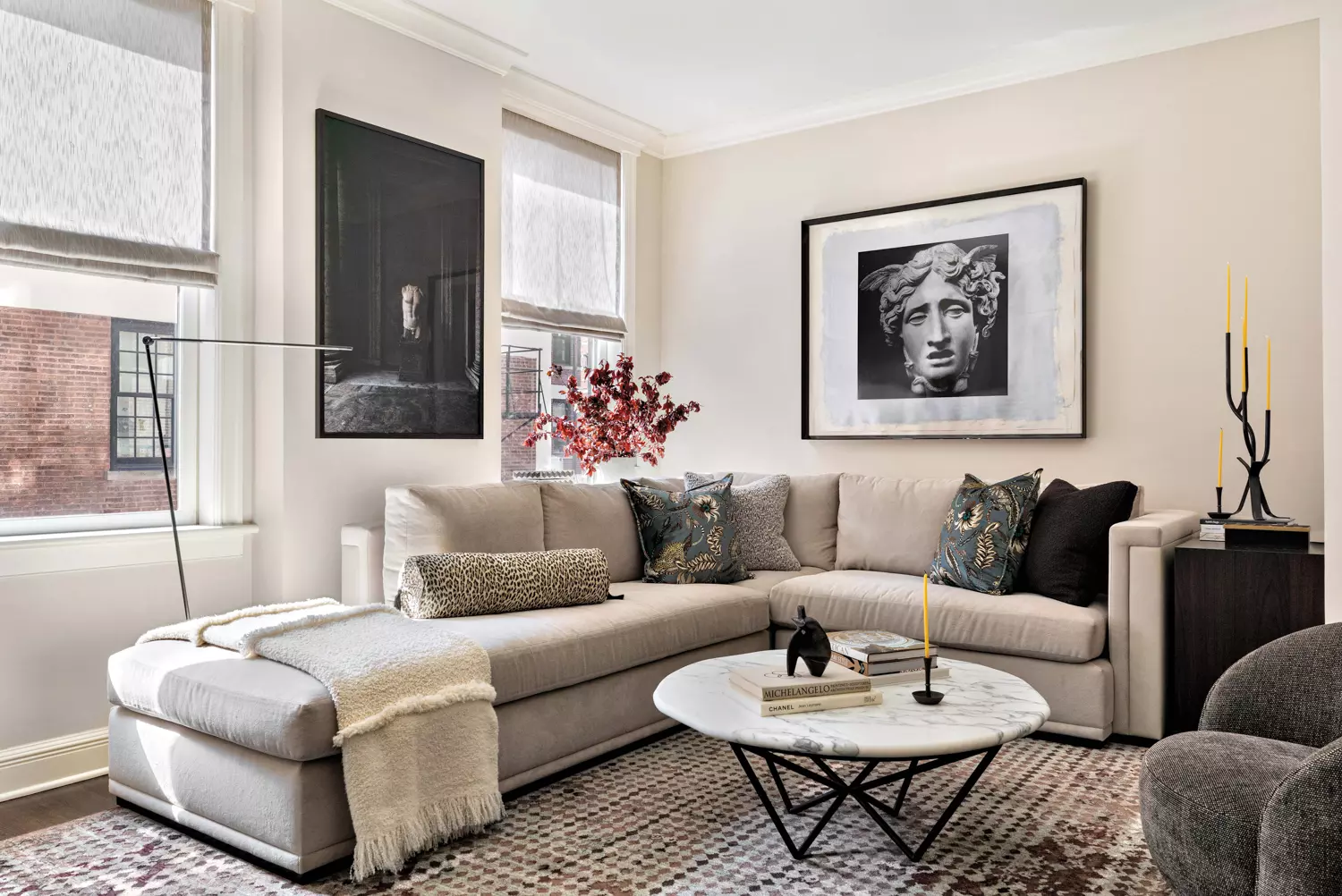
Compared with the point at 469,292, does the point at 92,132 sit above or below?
above

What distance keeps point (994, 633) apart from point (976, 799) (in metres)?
0.76

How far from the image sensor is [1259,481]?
361 cm

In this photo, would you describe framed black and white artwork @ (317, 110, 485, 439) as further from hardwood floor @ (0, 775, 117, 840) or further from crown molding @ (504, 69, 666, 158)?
hardwood floor @ (0, 775, 117, 840)

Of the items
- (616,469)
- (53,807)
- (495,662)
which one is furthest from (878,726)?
(616,469)

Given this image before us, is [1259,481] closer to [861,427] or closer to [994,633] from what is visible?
[994,633]

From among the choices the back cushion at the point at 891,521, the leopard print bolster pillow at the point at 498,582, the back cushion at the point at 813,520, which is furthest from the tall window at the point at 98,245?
the back cushion at the point at 891,521

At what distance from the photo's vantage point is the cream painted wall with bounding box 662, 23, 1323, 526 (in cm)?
370

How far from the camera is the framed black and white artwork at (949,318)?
419cm

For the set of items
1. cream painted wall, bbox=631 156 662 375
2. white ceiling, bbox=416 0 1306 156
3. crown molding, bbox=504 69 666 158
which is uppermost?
white ceiling, bbox=416 0 1306 156

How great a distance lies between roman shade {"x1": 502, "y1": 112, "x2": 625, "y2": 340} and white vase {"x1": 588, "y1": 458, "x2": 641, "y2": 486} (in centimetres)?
67

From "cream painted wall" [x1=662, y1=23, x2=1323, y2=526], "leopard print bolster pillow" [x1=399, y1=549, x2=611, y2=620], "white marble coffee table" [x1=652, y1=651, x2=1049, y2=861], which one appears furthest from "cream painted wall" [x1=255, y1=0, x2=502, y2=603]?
"cream painted wall" [x1=662, y1=23, x2=1323, y2=526]

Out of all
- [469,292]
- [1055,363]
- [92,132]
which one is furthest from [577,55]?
[1055,363]

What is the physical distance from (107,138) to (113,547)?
1333 mm

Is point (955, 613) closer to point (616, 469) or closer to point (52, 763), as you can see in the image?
point (616, 469)
